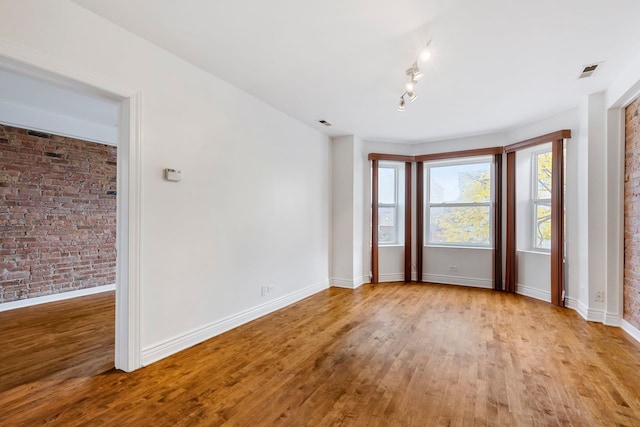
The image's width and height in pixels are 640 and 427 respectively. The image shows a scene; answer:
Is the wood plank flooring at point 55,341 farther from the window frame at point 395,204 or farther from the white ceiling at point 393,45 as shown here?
the window frame at point 395,204

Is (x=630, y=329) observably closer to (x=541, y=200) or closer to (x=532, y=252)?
(x=532, y=252)

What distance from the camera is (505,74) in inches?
120

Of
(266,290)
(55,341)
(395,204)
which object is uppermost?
(395,204)

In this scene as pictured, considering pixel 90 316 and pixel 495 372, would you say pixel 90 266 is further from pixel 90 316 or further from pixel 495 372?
pixel 495 372

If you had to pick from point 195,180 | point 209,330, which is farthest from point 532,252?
point 195,180

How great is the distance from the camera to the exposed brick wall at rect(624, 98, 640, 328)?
3096mm

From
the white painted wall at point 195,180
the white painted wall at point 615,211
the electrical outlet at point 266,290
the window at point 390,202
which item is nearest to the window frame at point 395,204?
the window at point 390,202

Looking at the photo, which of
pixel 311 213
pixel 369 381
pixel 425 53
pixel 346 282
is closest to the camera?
pixel 369 381

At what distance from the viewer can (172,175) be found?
8.81ft

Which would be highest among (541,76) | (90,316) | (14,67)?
(541,76)

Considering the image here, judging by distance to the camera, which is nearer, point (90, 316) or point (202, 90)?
point (202, 90)

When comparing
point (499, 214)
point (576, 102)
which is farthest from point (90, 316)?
point (576, 102)

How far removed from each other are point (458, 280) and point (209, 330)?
4348 mm

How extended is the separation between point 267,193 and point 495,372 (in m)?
2.92
